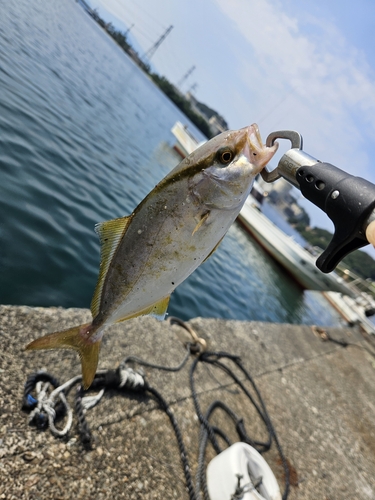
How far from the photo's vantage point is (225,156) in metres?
1.61

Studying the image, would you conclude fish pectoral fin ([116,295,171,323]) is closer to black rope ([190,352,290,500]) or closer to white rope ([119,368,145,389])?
white rope ([119,368,145,389])

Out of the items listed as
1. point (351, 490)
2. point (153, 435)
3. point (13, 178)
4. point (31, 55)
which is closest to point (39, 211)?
point (13, 178)

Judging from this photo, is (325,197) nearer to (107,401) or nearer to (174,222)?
(174,222)

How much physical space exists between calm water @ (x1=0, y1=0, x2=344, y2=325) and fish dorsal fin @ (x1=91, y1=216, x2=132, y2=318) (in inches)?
132

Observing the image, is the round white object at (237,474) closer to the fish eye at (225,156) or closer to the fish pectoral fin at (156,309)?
the fish pectoral fin at (156,309)

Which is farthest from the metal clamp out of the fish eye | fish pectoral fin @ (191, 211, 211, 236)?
fish pectoral fin @ (191, 211, 211, 236)

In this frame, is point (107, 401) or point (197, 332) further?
point (197, 332)

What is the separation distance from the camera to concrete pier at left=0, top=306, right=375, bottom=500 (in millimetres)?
2385

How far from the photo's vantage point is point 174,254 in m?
1.67

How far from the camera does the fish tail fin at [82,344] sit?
1.88 metres

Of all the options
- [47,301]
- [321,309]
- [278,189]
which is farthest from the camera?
[278,189]

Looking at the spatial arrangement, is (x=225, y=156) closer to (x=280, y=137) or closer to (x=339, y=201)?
(x=280, y=137)

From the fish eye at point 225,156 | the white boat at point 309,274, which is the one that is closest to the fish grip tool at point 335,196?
the fish eye at point 225,156

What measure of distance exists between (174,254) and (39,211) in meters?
5.91
